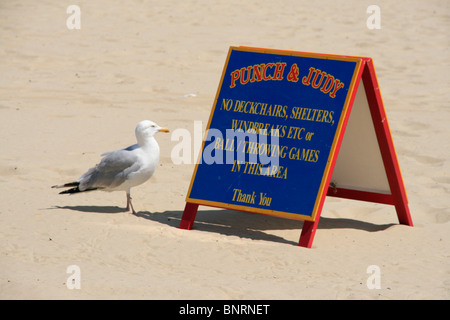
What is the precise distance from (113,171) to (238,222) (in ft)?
4.36

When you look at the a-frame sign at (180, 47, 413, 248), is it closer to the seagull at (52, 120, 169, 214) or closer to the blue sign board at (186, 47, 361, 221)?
the blue sign board at (186, 47, 361, 221)

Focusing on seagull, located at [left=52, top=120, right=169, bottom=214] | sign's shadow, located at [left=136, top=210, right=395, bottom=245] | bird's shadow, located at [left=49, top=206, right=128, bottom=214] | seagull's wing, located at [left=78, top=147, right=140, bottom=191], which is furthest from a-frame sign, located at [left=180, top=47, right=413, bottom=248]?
bird's shadow, located at [left=49, top=206, right=128, bottom=214]

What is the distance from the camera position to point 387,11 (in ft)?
60.0

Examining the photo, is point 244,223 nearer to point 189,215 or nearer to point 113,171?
point 189,215

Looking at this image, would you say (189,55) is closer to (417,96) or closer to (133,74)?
(133,74)

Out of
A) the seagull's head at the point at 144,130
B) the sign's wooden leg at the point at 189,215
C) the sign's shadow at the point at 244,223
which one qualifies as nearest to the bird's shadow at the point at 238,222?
the sign's shadow at the point at 244,223

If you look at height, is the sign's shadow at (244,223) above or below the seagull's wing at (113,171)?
below

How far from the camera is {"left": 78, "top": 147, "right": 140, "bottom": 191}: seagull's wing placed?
685 cm

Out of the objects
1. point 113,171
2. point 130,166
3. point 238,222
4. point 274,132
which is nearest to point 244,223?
point 238,222

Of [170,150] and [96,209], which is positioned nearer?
[96,209]

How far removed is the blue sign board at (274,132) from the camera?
6.24 meters

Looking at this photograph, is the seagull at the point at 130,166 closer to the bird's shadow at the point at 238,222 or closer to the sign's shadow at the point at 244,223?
the bird's shadow at the point at 238,222

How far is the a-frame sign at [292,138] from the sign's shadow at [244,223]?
0.91 ft

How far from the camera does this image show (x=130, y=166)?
6.85m
